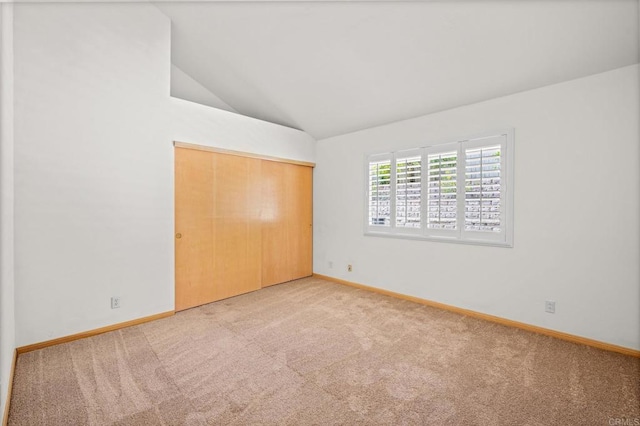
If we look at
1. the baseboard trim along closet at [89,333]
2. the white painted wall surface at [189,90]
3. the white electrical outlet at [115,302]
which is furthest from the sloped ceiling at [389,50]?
the baseboard trim along closet at [89,333]

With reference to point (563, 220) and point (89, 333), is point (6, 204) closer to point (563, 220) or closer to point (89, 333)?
point (89, 333)

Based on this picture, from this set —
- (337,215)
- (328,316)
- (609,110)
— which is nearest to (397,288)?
(328,316)

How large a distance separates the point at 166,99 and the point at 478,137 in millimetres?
3649

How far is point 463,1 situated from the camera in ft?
7.77

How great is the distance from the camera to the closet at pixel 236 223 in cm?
363

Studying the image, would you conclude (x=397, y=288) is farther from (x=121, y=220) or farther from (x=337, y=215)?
(x=121, y=220)

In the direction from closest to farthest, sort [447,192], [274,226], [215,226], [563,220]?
[563,220], [447,192], [215,226], [274,226]

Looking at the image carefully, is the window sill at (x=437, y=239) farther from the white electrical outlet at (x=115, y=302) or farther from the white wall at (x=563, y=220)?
the white electrical outlet at (x=115, y=302)

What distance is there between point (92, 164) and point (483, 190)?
4.15 meters

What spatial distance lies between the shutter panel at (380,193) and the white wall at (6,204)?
386 centimetres

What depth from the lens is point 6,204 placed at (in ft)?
6.93

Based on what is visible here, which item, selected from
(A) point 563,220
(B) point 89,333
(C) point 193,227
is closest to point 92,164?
(C) point 193,227

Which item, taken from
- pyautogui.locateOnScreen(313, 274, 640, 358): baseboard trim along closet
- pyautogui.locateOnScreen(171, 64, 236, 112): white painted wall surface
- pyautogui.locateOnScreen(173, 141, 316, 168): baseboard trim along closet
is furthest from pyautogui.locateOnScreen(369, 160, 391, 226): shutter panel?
pyautogui.locateOnScreen(171, 64, 236, 112): white painted wall surface

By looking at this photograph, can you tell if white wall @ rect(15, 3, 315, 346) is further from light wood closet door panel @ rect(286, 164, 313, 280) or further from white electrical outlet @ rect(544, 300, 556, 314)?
white electrical outlet @ rect(544, 300, 556, 314)
